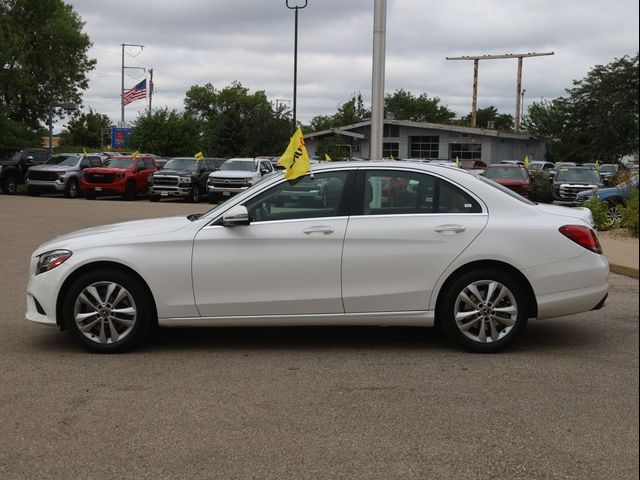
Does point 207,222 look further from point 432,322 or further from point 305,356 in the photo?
point 432,322

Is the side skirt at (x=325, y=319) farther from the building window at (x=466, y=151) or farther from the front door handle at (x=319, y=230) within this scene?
the building window at (x=466, y=151)

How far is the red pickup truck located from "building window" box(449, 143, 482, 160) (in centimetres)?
3184

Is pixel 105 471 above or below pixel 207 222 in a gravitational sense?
below

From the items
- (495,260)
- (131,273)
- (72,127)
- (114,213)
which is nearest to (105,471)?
(131,273)

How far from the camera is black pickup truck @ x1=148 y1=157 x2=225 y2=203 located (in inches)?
1153

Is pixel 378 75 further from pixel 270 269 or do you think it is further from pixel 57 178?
pixel 57 178

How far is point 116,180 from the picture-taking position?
100 ft

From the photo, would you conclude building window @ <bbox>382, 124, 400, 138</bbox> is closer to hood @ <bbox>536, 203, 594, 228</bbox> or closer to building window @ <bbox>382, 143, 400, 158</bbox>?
building window @ <bbox>382, 143, 400, 158</bbox>

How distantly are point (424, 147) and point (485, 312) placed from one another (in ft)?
177

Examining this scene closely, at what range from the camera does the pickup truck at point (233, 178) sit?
2766cm

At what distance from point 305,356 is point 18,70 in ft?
135

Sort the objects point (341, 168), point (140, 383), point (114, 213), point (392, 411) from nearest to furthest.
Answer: point (392, 411), point (140, 383), point (341, 168), point (114, 213)

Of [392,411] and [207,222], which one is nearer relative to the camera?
[392,411]

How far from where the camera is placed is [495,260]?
5906 millimetres
